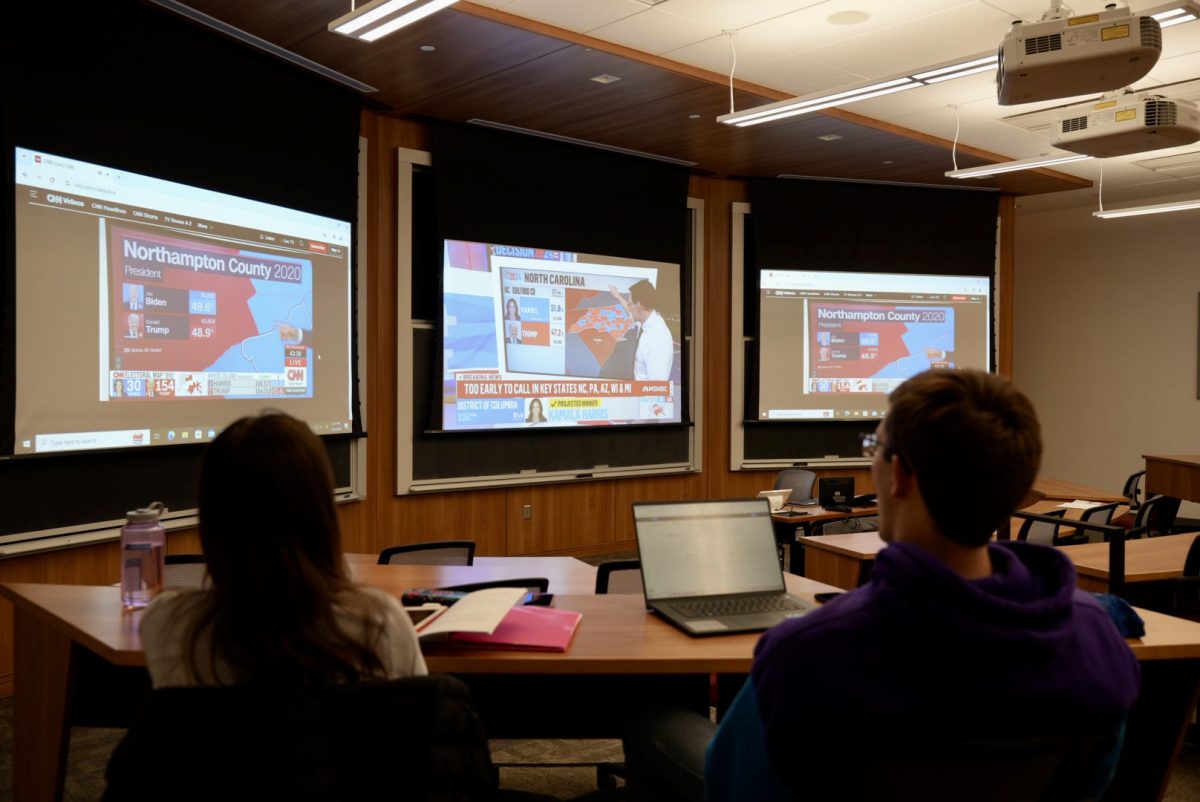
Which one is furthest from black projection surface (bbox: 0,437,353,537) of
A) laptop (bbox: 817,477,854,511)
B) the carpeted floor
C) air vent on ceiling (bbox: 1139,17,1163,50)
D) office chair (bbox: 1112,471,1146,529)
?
office chair (bbox: 1112,471,1146,529)

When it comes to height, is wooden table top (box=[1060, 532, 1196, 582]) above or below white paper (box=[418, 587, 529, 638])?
below

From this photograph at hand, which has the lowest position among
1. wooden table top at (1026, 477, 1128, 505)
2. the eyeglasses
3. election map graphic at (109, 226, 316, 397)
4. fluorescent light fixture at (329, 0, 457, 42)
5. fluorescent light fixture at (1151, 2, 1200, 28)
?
wooden table top at (1026, 477, 1128, 505)

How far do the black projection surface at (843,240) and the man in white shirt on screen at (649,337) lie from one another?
940 millimetres

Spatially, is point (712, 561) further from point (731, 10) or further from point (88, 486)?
point (731, 10)

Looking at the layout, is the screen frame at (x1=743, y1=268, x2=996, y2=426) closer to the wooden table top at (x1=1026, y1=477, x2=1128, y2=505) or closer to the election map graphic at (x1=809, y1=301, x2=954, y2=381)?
the election map graphic at (x1=809, y1=301, x2=954, y2=381)

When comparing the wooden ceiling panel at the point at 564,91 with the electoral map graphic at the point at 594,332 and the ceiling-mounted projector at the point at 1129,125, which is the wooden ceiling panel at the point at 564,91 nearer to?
the electoral map graphic at the point at 594,332

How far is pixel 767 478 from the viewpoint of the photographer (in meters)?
8.44

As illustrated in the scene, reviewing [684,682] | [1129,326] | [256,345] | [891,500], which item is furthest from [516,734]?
[1129,326]

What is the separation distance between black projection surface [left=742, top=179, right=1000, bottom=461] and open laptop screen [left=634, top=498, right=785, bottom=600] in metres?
5.86

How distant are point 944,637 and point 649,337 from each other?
6.53m

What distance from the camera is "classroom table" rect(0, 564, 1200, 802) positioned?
2.01 meters

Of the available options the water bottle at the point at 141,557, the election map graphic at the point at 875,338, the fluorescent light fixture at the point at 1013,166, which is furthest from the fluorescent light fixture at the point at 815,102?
the water bottle at the point at 141,557

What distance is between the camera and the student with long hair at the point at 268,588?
1.38 m

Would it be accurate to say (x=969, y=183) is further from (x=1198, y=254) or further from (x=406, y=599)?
(x=406, y=599)
